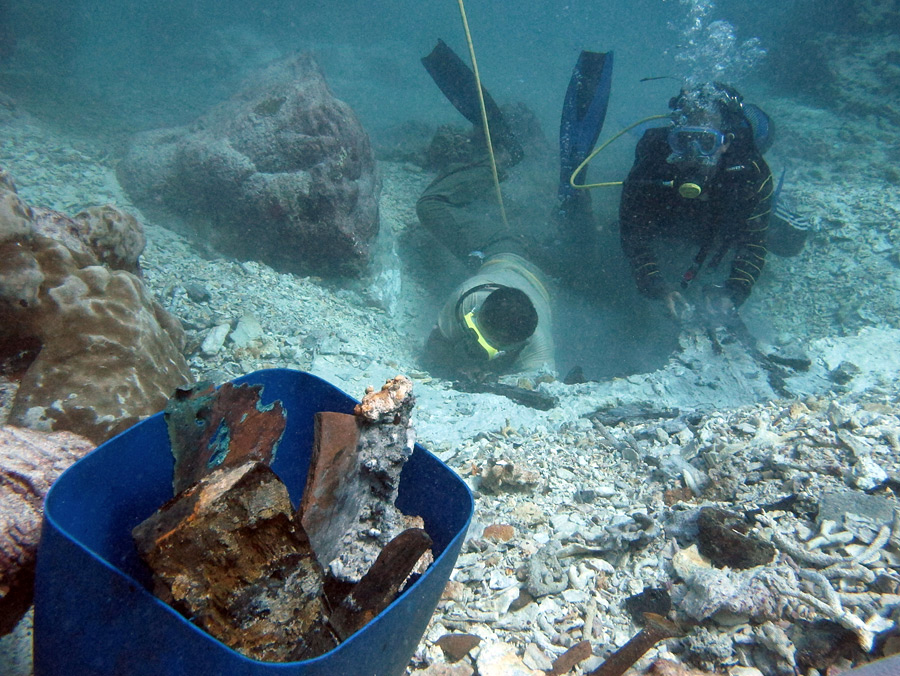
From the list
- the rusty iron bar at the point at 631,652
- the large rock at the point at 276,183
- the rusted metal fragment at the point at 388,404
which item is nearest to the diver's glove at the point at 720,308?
the large rock at the point at 276,183

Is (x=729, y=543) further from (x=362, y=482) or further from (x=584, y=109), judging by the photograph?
(x=584, y=109)

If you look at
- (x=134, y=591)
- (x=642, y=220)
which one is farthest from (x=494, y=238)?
(x=134, y=591)

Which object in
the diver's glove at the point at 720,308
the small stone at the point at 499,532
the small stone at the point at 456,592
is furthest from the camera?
the diver's glove at the point at 720,308

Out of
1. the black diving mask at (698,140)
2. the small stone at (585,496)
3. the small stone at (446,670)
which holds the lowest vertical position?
the small stone at (585,496)

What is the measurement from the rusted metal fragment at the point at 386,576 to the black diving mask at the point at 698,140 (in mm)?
5428

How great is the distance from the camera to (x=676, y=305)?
17.7 ft

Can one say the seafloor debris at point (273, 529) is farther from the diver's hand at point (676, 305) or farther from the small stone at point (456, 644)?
the diver's hand at point (676, 305)

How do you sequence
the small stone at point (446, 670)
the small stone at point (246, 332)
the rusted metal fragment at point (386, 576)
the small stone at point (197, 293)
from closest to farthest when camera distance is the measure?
the rusted metal fragment at point (386, 576)
the small stone at point (446, 670)
the small stone at point (246, 332)
the small stone at point (197, 293)

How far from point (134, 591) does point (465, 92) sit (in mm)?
8486

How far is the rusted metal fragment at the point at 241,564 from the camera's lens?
0.85 metres

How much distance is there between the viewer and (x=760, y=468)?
6.89 feet

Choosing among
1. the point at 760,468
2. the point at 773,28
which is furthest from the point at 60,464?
the point at 773,28

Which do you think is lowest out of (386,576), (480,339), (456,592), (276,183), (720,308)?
(480,339)

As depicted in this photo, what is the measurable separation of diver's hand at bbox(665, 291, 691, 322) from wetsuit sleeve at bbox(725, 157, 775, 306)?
54cm
